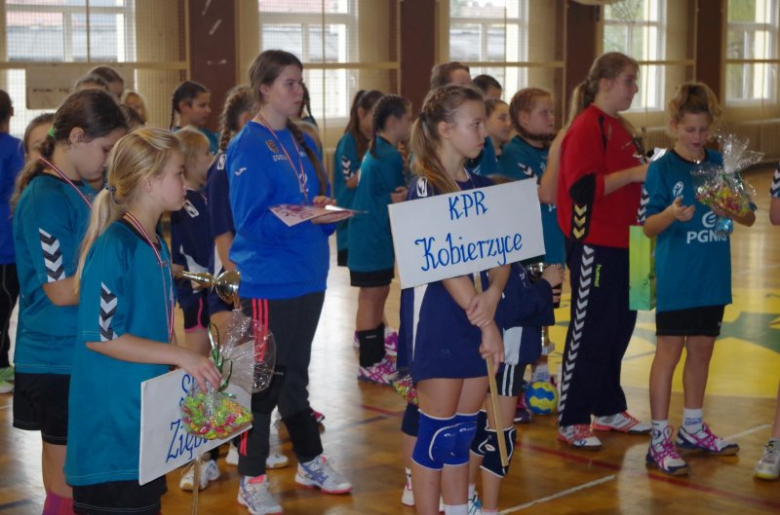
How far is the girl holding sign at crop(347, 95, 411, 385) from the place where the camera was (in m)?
5.93

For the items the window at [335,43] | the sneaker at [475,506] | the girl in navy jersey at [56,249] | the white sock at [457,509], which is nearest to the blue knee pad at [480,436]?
the sneaker at [475,506]

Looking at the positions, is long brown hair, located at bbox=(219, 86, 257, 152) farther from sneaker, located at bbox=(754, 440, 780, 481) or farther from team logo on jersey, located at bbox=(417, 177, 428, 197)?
sneaker, located at bbox=(754, 440, 780, 481)

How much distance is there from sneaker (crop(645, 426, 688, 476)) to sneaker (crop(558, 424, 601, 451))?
0.96 feet

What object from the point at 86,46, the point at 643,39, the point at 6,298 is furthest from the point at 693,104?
the point at 643,39

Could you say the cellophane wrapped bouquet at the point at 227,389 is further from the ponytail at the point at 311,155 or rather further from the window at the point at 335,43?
the window at the point at 335,43

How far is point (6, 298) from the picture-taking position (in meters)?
5.94

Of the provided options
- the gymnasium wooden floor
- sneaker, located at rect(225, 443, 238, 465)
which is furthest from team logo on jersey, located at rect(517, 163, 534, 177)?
sneaker, located at rect(225, 443, 238, 465)

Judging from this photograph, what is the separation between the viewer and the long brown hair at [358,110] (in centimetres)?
648

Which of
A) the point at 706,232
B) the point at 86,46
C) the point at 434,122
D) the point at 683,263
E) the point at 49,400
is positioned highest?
the point at 86,46

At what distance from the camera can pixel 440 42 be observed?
14.5 meters

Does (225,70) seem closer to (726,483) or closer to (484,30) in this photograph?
(484,30)

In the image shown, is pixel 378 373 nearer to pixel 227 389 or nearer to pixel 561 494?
pixel 561 494

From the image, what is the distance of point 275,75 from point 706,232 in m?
1.89

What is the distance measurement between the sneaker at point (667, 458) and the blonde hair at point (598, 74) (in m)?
1.34
